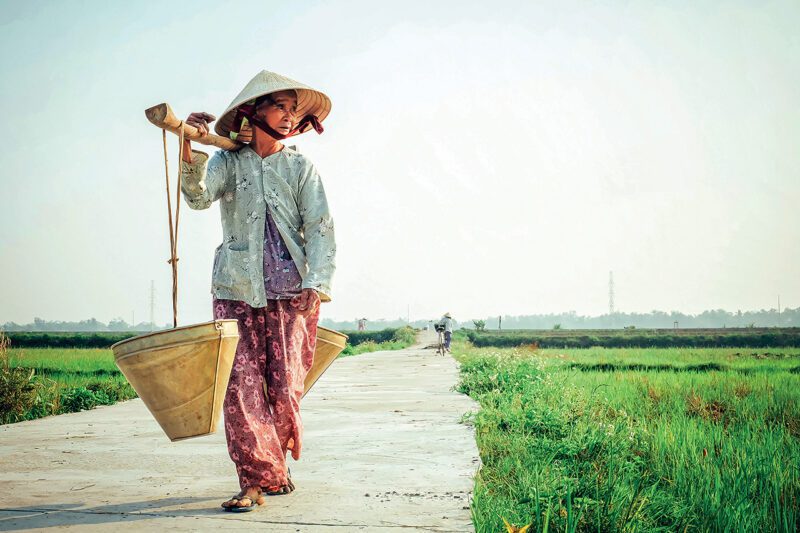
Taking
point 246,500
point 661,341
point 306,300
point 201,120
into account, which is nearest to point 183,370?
point 246,500

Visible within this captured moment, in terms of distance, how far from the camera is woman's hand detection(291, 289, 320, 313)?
3.37 meters

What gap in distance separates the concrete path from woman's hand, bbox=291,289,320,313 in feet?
2.63

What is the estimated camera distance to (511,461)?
3816 millimetres

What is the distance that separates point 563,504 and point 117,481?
217 centimetres

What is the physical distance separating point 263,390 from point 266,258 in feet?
1.94

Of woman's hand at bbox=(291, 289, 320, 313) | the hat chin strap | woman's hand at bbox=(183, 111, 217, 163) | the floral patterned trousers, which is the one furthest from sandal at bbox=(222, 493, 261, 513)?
the hat chin strap

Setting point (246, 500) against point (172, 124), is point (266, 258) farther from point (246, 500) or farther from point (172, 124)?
point (246, 500)

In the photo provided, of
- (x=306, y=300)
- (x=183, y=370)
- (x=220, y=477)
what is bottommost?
(x=220, y=477)

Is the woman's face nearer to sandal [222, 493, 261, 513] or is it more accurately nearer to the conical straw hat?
the conical straw hat

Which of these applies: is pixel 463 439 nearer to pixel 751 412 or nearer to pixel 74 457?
pixel 74 457

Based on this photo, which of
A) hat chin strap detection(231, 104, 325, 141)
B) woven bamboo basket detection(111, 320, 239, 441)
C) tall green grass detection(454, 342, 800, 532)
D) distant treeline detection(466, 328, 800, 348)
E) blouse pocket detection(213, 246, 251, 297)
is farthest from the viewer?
distant treeline detection(466, 328, 800, 348)

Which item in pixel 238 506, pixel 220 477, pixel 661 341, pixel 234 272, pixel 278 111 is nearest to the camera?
pixel 238 506

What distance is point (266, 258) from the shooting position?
133 inches

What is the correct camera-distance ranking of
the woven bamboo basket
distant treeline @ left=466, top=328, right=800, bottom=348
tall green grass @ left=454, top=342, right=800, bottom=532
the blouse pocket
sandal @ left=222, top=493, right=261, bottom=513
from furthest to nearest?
1. distant treeline @ left=466, top=328, right=800, bottom=348
2. the blouse pocket
3. sandal @ left=222, top=493, right=261, bottom=513
4. the woven bamboo basket
5. tall green grass @ left=454, top=342, right=800, bottom=532
